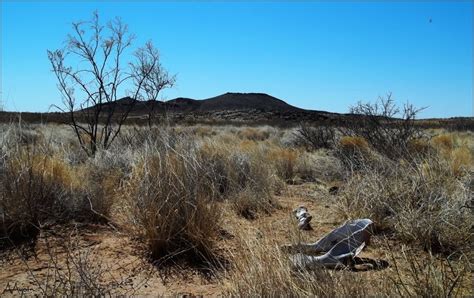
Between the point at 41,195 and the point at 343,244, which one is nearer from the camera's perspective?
the point at 343,244

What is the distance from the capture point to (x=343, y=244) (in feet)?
13.3

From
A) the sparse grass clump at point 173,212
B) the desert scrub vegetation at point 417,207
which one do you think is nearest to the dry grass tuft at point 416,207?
the desert scrub vegetation at point 417,207

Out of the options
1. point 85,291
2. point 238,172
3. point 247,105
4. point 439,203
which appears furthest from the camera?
point 247,105

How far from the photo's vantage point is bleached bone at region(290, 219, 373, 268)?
145 inches

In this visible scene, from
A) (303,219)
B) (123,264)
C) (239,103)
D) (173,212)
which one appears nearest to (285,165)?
(303,219)

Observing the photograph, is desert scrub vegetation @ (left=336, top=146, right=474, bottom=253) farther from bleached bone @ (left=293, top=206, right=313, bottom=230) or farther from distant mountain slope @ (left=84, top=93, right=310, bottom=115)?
distant mountain slope @ (left=84, top=93, right=310, bottom=115)

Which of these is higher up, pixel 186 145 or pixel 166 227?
pixel 186 145

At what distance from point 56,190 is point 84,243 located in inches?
44.3

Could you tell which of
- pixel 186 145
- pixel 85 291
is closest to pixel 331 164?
pixel 186 145

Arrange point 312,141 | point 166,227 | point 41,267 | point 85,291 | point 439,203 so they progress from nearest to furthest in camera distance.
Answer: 1. point 85,291
2. point 41,267
3. point 166,227
4. point 439,203
5. point 312,141

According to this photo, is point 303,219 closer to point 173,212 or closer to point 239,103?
point 173,212

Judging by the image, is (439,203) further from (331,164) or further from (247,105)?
(247,105)

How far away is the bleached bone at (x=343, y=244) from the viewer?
3680 mm

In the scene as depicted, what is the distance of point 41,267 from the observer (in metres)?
3.68
